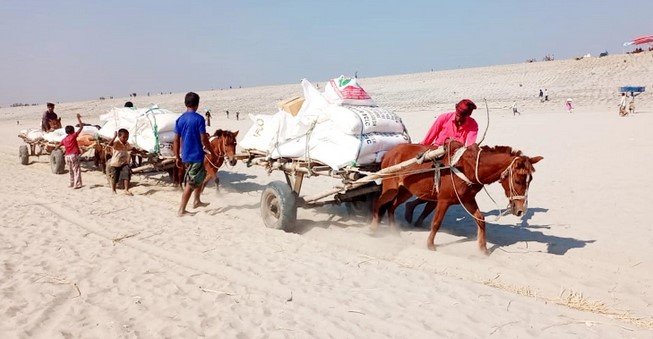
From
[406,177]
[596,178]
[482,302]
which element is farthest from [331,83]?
[596,178]

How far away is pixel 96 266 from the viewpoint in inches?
A: 210

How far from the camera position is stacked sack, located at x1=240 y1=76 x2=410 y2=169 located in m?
6.46

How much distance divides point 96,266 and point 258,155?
12.0 ft

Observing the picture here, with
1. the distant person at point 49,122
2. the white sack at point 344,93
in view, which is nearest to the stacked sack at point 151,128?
the white sack at point 344,93

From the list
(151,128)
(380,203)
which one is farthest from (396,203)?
(151,128)

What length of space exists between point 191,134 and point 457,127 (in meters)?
4.43

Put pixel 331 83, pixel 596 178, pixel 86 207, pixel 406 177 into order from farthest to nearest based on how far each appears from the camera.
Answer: pixel 596 178 → pixel 86 207 → pixel 331 83 → pixel 406 177

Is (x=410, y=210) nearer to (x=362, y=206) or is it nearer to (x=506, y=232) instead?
(x=362, y=206)

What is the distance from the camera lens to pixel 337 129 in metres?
6.60

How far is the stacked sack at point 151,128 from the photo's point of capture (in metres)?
10.2

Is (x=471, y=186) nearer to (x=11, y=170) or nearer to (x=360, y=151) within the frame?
(x=360, y=151)

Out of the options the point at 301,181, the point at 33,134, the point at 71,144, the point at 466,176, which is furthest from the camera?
the point at 33,134

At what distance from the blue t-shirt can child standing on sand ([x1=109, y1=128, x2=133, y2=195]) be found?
10.0ft

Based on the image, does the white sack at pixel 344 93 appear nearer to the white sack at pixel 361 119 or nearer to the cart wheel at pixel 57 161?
the white sack at pixel 361 119
